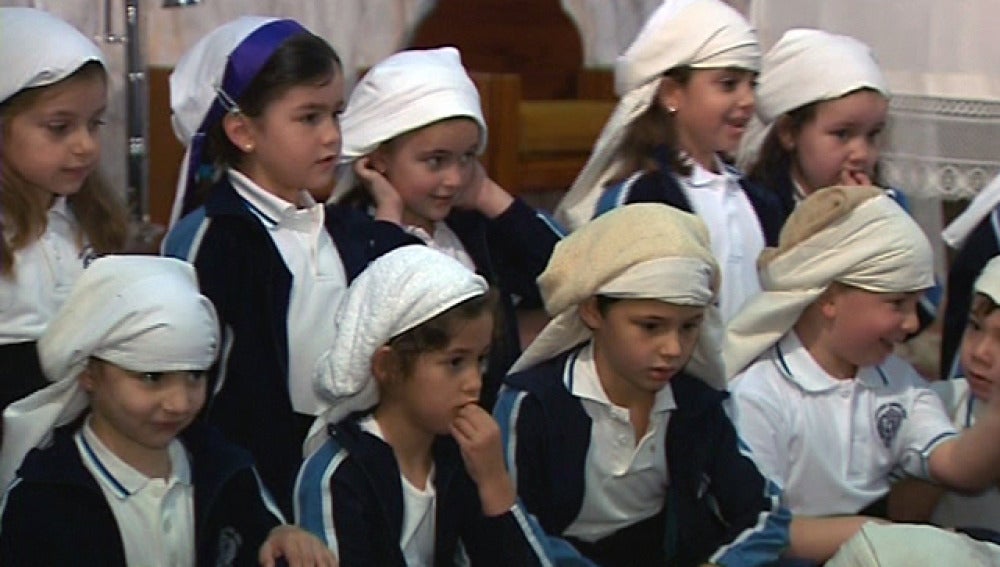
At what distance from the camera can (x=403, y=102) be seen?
296 centimetres

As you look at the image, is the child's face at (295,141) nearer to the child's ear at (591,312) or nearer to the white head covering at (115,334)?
the white head covering at (115,334)

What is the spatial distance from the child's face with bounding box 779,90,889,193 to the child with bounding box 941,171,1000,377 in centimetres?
24

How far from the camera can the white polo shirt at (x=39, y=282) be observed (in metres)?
2.53

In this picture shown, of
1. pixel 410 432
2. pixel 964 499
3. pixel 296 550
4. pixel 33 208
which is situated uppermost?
pixel 33 208

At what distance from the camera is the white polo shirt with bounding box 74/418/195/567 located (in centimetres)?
230

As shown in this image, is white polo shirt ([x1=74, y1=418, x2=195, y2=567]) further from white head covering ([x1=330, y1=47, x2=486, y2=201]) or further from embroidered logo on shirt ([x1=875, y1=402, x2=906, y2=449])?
embroidered logo on shirt ([x1=875, y1=402, x2=906, y2=449])

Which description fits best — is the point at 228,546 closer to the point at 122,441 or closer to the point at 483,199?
the point at 122,441

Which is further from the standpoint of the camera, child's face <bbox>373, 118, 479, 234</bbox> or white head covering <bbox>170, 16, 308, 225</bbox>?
child's face <bbox>373, 118, 479, 234</bbox>

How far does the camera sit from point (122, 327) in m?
2.28

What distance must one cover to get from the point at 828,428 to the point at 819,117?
0.89 m

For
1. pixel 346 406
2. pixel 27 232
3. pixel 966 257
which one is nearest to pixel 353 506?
pixel 346 406

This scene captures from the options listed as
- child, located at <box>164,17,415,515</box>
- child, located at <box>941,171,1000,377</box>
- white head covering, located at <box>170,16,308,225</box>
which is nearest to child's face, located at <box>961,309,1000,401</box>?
child, located at <box>941,171,1000,377</box>

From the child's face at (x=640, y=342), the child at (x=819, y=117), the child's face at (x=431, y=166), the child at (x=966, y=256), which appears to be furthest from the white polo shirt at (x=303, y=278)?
the child at (x=966, y=256)

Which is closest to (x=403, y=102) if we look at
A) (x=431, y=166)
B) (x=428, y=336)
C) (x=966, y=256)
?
(x=431, y=166)
